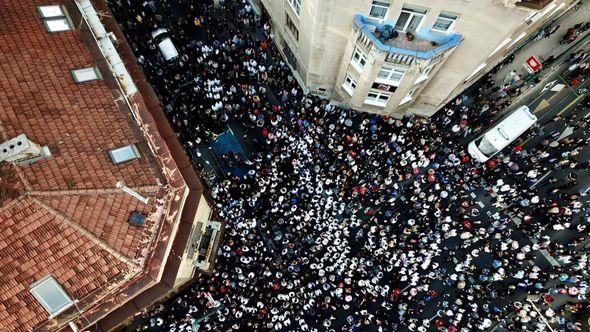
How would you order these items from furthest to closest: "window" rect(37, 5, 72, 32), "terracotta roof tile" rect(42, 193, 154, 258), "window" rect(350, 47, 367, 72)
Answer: "window" rect(350, 47, 367, 72) < "window" rect(37, 5, 72, 32) < "terracotta roof tile" rect(42, 193, 154, 258)

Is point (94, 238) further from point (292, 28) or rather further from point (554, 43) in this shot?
point (554, 43)

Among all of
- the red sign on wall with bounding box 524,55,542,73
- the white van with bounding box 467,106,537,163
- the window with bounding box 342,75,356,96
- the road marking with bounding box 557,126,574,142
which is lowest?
the road marking with bounding box 557,126,574,142

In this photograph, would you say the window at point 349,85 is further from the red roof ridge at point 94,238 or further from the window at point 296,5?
the red roof ridge at point 94,238

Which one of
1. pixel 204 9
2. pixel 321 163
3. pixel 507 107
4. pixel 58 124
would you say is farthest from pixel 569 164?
pixel 58 124

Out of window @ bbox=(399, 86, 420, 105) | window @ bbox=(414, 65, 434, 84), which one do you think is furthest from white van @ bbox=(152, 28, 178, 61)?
window @ bbox=(414, 65, 434, 84)

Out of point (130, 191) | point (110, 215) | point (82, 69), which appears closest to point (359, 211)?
point (130, 191)

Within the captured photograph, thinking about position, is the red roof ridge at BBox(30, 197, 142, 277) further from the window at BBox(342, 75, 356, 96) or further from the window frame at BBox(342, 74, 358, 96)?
the window at BBox(342, 75, 356, 96)

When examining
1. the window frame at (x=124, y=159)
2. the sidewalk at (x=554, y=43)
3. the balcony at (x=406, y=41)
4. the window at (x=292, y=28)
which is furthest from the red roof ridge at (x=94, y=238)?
the sidewalk at (x=554, y=43)
